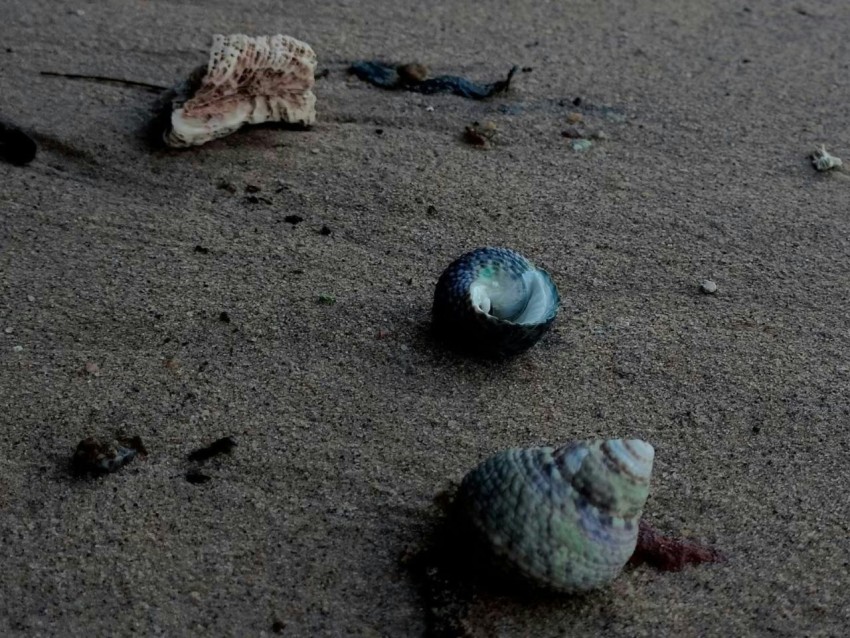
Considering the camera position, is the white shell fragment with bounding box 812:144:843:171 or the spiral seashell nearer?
the spiral seashell

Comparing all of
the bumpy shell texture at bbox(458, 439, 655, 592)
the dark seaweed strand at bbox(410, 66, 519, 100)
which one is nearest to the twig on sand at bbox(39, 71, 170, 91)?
the dark seaweed strand at bbox(410, 66, 519, 100)

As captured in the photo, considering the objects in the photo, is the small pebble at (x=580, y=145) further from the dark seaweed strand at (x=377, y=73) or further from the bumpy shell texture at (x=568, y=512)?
the bumpy shell texture at (x=568, y=512)

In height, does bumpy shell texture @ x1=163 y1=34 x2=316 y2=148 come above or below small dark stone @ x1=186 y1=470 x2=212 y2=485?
above

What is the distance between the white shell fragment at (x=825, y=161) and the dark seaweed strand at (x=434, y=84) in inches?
44.2

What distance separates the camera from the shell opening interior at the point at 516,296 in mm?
2363

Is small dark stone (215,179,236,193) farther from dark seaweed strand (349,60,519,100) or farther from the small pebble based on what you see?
the small pebble

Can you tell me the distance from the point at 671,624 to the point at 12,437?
58.2 inches

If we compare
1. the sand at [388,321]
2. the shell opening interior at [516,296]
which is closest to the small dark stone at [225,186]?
the sand at [388,321]

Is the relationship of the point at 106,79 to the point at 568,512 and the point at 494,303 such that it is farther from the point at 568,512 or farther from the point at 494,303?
the point at 568,512

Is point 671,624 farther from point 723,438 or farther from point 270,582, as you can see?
point 270,582

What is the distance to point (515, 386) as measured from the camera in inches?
93.2

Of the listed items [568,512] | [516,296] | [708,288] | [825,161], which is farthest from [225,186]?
[825,161]

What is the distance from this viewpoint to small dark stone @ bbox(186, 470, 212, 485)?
6.75ft

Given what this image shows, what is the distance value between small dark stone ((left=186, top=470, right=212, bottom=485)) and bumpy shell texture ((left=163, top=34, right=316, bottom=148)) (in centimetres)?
138
